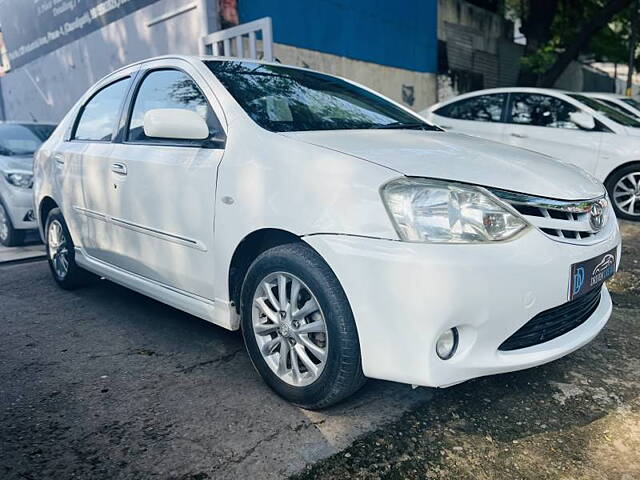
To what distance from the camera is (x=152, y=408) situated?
2348 mm

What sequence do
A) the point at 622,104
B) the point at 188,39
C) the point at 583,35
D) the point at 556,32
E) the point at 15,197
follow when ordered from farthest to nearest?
the point at 556,32
the point at 583,35
the point at 188,39
the point at 622,104
the point at 15,197

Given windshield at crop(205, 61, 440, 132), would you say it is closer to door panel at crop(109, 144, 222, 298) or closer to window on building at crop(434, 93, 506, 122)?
door panel at crop(109, 144, 222, 298)

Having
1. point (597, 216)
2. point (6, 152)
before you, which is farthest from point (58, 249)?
point (597, 216)

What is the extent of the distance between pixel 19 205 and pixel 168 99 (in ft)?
12.1

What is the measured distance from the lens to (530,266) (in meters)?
1.97

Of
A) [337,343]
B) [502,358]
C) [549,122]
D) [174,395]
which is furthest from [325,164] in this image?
[549,122]

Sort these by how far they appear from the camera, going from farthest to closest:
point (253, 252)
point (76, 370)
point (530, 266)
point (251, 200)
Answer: point (76, 370)
point (253, 252)
point (251, 200)
point (530, 266)

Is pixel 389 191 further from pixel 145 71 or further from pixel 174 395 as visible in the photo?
pixel 145 71

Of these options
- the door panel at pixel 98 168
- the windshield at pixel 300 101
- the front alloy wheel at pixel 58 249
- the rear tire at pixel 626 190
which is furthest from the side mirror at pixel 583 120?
the front alloy wheel at pixel 58 249

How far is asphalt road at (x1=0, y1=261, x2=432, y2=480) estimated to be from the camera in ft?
6.47

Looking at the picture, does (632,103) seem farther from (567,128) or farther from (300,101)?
(300,101)

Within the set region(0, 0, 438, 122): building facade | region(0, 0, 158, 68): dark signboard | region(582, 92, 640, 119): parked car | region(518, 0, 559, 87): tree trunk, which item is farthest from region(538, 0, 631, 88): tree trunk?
region(0, 0, 158, 68): dark signboard

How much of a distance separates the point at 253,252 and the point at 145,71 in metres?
1.50

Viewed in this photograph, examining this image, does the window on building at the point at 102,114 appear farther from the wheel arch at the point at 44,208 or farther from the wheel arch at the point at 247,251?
the wheel arch at the point at 247,251
